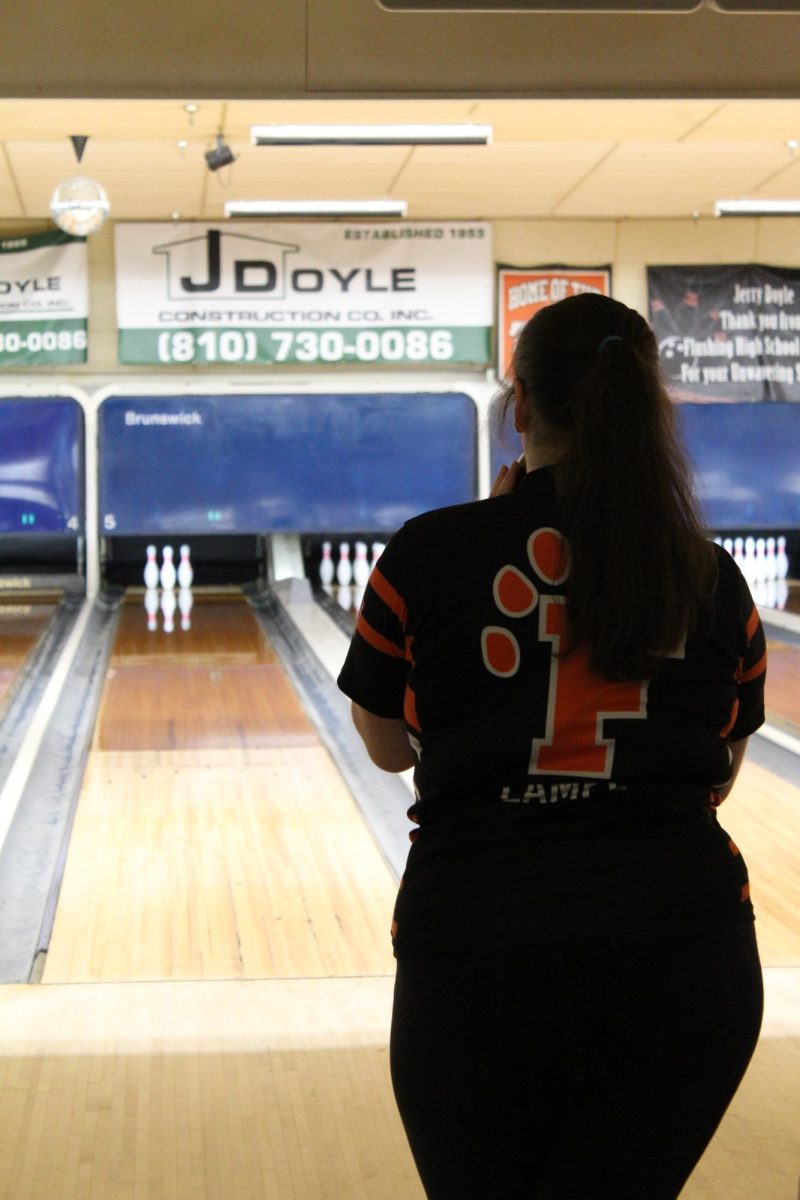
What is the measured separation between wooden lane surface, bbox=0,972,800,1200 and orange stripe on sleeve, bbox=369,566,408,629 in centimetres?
102

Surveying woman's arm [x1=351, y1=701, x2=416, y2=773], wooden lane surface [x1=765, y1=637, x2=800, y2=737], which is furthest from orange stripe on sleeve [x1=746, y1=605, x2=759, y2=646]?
wooden lane surface [x1=765, y1=637, x2=800, y2=737]

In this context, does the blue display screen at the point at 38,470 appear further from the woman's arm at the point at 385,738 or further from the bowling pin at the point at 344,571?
the woman's arm at the point at 385,738

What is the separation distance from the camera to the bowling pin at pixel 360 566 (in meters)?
8.61

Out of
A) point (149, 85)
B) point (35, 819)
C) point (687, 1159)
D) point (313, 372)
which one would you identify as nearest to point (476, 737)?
point (687, 1159)

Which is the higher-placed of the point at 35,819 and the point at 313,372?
the point at 313,372

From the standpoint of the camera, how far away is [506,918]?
957 mm

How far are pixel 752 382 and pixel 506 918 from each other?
891cm

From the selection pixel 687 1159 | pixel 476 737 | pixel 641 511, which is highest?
pixel 641 511

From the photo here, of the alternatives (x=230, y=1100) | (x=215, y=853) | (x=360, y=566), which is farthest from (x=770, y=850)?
(x=360, y=566)

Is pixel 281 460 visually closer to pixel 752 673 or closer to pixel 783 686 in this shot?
pixel 783 686

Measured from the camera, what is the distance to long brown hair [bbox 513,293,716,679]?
99 centimetres

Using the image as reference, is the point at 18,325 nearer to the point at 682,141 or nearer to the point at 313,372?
the point at 313,372

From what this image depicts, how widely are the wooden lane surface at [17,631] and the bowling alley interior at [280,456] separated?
0.13 feet

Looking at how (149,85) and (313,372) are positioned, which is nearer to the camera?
(149,85)
